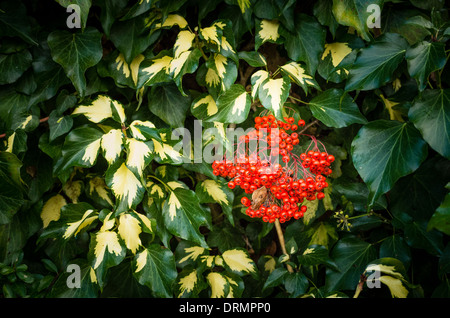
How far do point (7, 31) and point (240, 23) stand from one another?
878mm

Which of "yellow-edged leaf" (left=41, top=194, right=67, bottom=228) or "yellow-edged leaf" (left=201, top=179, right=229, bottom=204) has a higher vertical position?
"yellow-edged leaf" (left=201, top=179, right=229, bottom=204)

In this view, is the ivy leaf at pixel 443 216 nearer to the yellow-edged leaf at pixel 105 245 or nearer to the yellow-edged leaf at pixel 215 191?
the yellow-edged leaf at pixel 215 191

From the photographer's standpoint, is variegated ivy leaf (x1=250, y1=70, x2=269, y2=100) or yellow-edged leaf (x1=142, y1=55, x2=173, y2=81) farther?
yellow-edged leaf (x1=142, y1=55, x2=173, y2=81)

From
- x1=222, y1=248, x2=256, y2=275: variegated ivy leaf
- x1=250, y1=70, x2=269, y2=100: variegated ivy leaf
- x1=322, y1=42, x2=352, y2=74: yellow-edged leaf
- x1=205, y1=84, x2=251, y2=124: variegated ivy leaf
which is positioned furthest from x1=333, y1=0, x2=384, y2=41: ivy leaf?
x1=222, y1=248, x2=256, y2=275: variegated ivy leaf

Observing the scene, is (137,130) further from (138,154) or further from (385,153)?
(385,153)

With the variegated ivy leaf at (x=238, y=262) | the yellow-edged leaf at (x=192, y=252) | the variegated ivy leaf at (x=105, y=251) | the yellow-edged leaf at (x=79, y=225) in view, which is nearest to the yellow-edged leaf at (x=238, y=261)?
the variegated ivy leaf at (x=238, y=262)

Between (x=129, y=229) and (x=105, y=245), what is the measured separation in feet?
0.33

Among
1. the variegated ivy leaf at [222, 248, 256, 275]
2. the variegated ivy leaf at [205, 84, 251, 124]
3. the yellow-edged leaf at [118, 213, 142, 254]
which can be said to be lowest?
the variegated ivy leaf at [222, 248, 256, 275]

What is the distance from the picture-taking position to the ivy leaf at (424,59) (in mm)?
1047

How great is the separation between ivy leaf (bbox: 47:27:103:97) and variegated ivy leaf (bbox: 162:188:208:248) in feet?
1.69

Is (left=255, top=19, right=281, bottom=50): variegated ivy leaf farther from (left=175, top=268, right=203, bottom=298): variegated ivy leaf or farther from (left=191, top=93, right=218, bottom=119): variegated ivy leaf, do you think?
(left=175, top=268, right=203, bottom=298): variegated ivy leaf

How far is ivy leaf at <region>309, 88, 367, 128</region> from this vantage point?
1245mm
